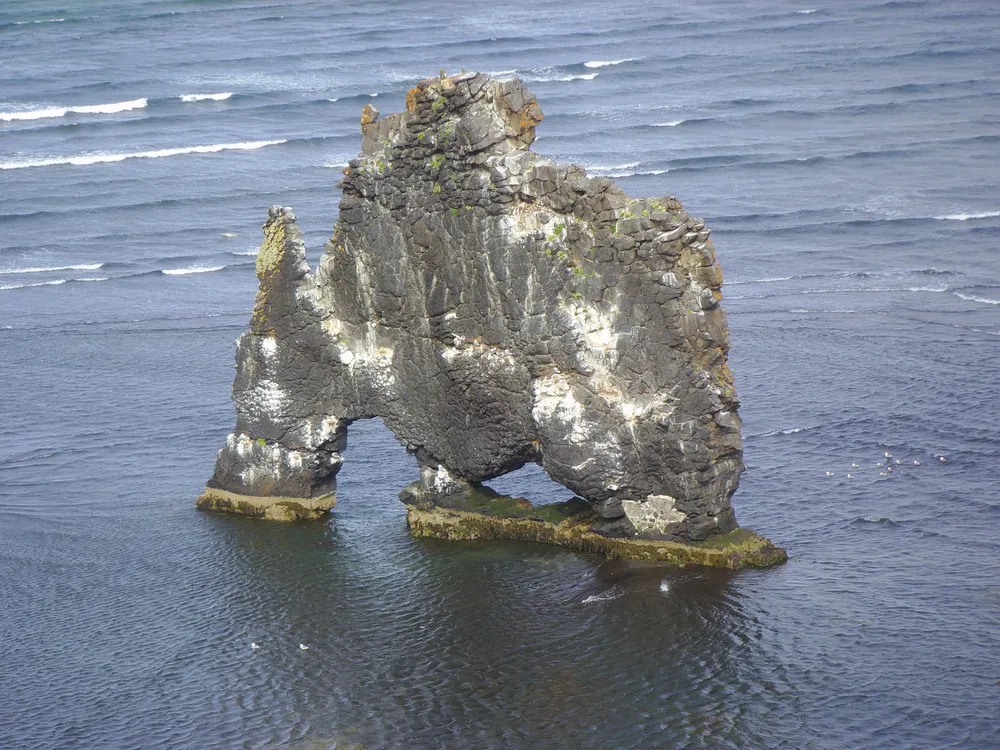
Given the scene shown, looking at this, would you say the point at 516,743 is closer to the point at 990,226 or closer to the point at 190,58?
the point at 990,226

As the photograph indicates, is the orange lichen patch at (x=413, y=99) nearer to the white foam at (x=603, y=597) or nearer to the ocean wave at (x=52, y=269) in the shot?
the white foam at (x=603, y=597)

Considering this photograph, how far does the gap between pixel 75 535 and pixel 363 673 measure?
37.9 ft

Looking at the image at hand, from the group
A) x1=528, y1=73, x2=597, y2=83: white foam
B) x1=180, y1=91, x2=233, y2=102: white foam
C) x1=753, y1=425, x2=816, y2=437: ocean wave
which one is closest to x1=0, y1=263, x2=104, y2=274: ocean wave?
x1=180, y1=91, x2=233, y2=102: white foam

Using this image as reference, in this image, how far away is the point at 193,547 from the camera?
35.3 metres

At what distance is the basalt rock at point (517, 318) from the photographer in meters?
30.6

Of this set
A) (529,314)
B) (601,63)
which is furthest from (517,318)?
(601,63)

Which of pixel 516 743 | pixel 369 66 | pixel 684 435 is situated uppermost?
pixel 369 66

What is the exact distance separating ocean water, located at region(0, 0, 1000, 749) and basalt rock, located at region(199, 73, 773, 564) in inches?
88.6

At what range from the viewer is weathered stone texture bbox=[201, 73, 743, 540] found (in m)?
30.6

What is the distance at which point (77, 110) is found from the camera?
95.1m

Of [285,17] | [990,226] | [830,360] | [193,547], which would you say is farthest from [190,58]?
[193,547]

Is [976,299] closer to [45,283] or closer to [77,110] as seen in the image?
[45,283]

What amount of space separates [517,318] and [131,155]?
6060 cm

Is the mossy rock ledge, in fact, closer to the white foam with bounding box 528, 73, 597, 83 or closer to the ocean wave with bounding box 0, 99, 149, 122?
the ocean wave with bounding box 0, 99, 149, 122
